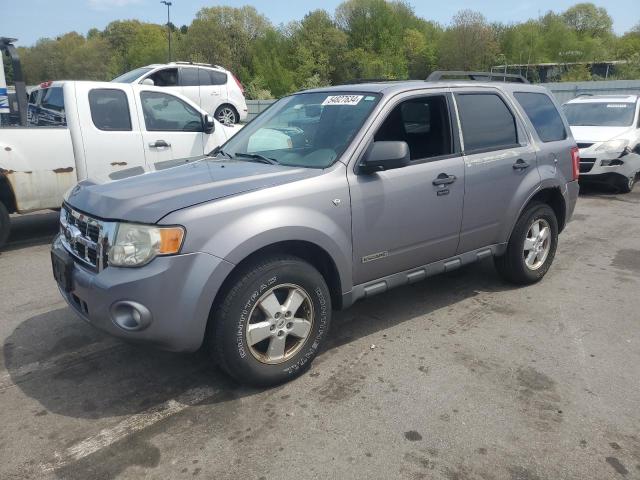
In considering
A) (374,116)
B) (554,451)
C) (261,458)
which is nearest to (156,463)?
(261,458)

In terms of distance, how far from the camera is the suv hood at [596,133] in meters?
10.2

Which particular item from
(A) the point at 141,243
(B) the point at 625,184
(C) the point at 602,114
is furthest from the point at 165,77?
(A) the point at 141,243

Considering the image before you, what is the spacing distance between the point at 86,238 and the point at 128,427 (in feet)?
3.50

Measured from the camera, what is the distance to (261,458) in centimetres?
265

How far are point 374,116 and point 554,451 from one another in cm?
227

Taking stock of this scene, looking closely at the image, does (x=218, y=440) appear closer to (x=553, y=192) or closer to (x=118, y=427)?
(x=118, y=427)

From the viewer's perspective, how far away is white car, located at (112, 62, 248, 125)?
47.3 feet

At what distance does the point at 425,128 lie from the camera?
13.9 feet

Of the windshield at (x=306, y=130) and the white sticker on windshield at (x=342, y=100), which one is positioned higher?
the white sticker on windshield at (x=342, y=100)

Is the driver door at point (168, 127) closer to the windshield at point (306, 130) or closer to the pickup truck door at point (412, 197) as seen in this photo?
the windshield at point (306, 130)

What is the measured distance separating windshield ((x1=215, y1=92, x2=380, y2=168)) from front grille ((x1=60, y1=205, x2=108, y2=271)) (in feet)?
4.14

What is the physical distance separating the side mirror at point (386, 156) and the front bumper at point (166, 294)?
117 centimetres

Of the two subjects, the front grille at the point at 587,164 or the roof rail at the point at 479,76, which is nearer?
the roof rail at the point at 479,76

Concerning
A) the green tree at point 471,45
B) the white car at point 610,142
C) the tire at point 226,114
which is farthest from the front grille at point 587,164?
the green tree at point 471,45
